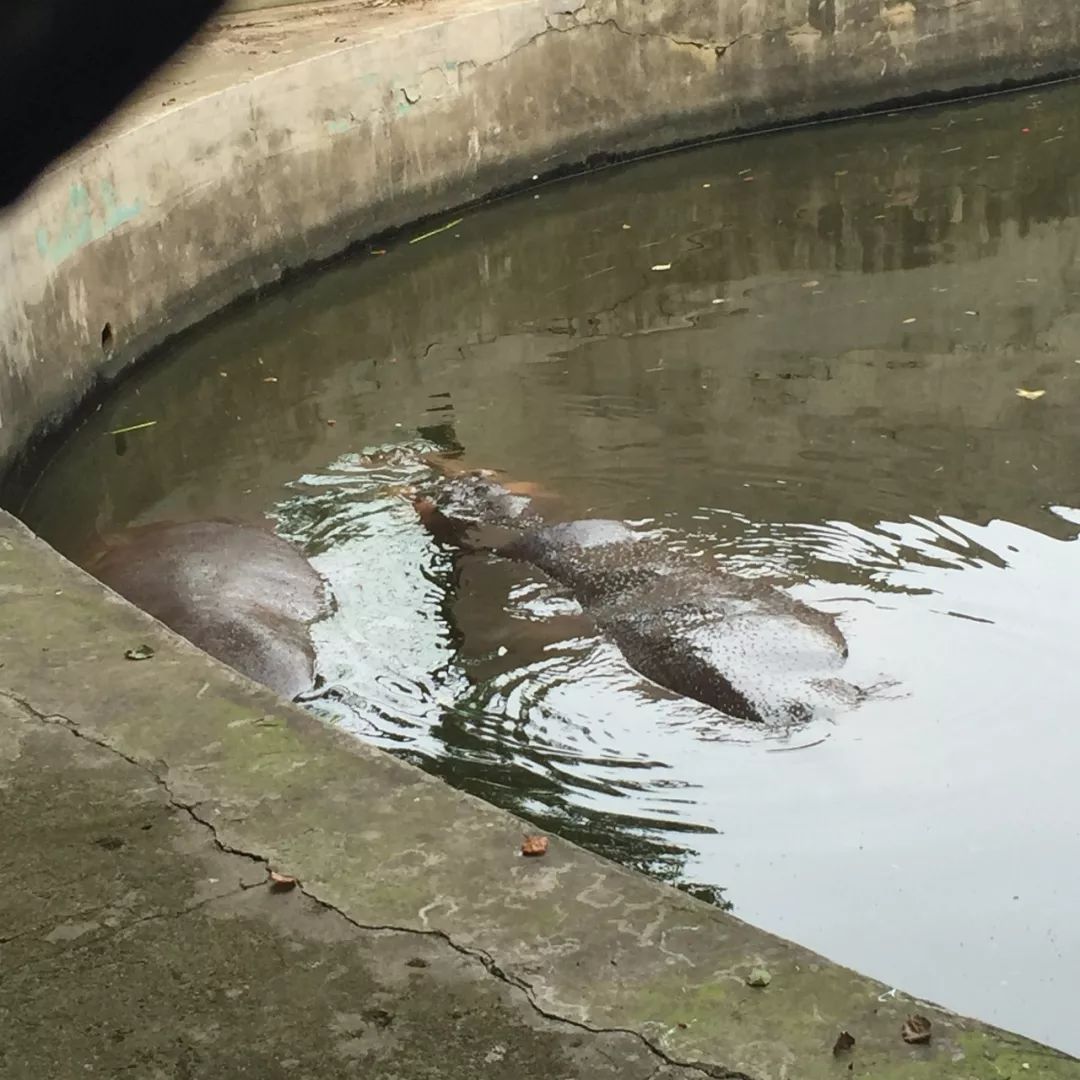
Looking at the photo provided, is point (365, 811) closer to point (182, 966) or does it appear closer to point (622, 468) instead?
point (182, 966)

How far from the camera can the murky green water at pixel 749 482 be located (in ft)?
15.3

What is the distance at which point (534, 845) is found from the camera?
344 centimetres

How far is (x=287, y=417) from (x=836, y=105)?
733cm

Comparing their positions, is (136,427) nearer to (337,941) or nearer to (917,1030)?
(337,941)

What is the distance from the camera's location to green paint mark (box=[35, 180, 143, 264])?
27.6 ft

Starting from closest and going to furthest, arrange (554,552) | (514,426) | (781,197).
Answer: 1. (554,552)
2. (514,426)
3. (781,197)

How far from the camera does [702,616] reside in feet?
18.1

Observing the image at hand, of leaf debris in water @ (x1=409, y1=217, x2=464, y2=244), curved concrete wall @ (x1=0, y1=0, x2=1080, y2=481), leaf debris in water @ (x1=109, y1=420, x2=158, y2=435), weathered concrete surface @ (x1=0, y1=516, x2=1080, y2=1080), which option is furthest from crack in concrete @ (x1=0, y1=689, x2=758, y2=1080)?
leaf debris in water @ (x1=409, y1=217, x2=464, y2=244)

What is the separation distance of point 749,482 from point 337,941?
174 inches

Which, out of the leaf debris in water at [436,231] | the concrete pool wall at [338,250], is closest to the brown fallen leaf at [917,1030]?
the concrete pool wall at [338,250]

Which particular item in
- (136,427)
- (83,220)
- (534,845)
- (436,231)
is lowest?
(136,427)

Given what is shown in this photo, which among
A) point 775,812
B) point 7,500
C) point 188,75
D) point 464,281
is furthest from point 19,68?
point 775,812

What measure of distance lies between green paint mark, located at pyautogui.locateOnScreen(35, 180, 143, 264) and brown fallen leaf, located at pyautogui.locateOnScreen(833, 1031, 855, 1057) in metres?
6.72

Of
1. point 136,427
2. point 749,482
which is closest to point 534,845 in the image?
point 749,482
